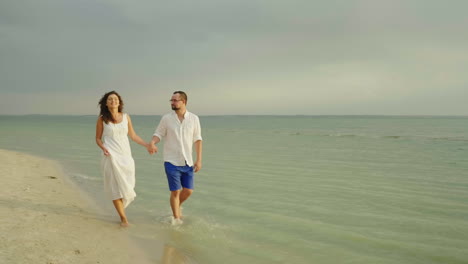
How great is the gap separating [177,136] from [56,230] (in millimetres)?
2121

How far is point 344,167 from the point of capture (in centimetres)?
1157

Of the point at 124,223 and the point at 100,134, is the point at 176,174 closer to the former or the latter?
the point at 124,223

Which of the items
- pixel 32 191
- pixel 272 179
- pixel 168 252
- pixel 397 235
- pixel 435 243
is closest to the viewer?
pixel 168 252

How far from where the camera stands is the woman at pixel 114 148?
484 centimetres

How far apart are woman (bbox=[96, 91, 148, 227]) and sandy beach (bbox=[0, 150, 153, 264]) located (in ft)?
1.99

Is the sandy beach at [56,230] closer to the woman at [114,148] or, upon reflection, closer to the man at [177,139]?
the woman at [114,148]

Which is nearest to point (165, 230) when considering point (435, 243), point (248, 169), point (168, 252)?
point (168, 252)

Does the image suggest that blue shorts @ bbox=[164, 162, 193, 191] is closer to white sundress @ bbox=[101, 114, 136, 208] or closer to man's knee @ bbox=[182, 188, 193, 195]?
man's knee @ bbox=[182, 188, 193, 195]

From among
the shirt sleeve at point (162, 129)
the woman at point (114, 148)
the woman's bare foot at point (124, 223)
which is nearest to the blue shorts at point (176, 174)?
the shirt sleeve at point (162, 129)

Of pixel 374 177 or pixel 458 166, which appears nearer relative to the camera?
pixel 374 177

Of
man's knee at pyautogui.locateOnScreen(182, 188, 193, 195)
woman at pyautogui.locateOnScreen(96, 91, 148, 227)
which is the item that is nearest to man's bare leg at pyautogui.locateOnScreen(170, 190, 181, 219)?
man's knee at pyautogui.locateOnScreen(182, 188, 193, 195)

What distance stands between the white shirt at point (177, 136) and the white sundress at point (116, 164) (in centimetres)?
56

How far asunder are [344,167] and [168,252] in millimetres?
8795

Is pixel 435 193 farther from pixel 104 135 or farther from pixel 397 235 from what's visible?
pixel 104 135
